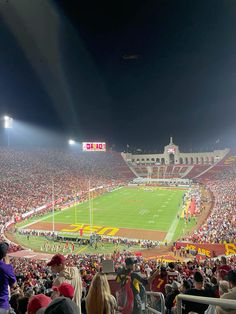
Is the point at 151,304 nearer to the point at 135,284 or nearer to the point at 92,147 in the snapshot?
the point at 135,284

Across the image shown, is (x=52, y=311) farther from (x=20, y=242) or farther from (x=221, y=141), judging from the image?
(x=221, y=141)

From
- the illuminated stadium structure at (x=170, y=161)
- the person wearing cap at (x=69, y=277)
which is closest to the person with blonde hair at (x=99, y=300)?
the person wearing cap at (x=69, y=277)

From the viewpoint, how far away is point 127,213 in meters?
38.6

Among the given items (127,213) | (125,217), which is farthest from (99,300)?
(127,213)

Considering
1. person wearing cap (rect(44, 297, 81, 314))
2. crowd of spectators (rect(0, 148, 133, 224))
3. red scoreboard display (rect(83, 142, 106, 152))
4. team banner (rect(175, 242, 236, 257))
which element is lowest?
team banner (rect(175, 242, 236, 257))

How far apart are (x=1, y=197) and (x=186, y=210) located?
23889 mm

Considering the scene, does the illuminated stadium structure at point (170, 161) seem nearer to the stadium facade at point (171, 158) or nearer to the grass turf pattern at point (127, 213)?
the stadium facade at point (171, 158)

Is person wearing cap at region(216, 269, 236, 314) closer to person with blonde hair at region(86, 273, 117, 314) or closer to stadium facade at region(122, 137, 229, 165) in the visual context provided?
person with blonde hair at region(86, 273, 117, 314)

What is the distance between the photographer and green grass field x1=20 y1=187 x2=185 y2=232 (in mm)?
33250

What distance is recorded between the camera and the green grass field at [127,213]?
33250 mm

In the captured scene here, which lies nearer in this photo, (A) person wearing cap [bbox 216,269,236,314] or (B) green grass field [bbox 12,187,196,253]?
(A) person wearing cap [bbox 216,269,236,314]

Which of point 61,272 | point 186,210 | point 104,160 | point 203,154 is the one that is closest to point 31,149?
point 104,160

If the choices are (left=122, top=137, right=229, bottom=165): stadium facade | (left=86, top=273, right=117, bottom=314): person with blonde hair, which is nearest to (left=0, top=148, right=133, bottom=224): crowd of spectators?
(left=122, top=137, right=229, bottom=165): stadium facade

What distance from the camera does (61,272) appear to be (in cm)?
450
